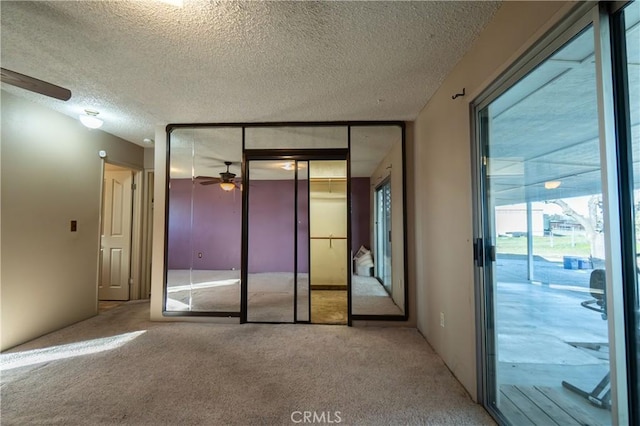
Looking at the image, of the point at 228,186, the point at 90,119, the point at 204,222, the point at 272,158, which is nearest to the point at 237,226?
the point at 228,186

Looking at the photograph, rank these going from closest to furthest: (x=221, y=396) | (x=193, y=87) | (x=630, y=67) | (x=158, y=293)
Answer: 1. (x=630, y=67)
2. (x=221, y=396)
3. (x=193, y=87)
4. (x=158, y=293)

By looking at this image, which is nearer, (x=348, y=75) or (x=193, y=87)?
(x=348, y=75)

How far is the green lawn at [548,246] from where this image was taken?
1176 mm

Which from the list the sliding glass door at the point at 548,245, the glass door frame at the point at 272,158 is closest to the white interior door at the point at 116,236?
the glass door frame at the point at 272,158

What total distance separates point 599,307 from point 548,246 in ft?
1.18

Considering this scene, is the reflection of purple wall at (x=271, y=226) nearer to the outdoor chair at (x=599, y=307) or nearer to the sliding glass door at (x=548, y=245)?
the sliding glass door at (x=548, y=245)

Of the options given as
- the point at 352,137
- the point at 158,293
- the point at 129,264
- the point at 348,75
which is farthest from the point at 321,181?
the point at 129,264

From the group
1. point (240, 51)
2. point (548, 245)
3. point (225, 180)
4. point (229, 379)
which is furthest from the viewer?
point (225, 180)

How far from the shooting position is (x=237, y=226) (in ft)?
12.8

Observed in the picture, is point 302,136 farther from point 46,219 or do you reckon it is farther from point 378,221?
point 46,219

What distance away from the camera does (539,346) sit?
4.87 feet

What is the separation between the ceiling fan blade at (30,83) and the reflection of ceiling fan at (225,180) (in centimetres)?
245

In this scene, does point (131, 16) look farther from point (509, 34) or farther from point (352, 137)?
point (352, 137)

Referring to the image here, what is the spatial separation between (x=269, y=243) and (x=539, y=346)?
326 centimetres
